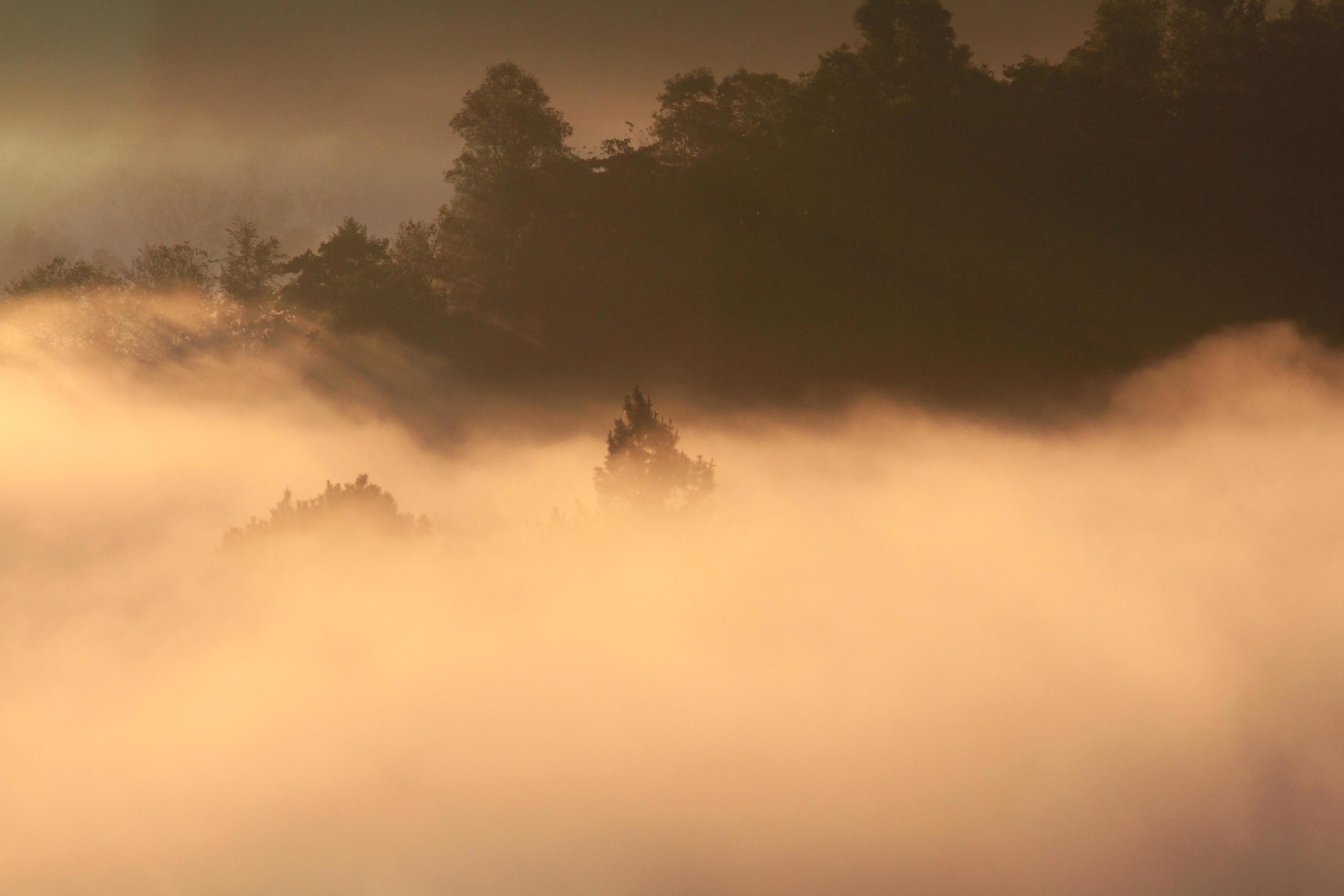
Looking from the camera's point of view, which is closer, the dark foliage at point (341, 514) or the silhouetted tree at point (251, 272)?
the dark foliage at point (341, 514)

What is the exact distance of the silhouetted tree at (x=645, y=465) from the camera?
49656 mm

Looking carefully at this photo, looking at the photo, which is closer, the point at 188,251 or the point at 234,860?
the point at 188,251

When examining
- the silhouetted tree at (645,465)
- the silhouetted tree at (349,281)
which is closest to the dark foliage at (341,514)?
the silhouetted tree at (349,281)

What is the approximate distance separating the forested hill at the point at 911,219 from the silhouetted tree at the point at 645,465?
753 inches

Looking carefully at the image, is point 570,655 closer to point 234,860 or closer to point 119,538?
point 119,538

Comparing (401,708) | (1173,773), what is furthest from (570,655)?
(1173,773)

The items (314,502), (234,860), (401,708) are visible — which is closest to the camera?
(314,502)

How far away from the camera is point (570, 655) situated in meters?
104

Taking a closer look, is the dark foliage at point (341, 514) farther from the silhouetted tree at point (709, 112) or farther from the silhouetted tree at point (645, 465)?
the silhouetted tree at point (709, 112)

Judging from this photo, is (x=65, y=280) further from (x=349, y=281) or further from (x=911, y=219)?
(x=911, y=219)

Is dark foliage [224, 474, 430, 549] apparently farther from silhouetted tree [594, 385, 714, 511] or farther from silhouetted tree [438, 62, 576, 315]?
silhouetted tree [594, 385, 714, 511]

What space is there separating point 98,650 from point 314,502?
80.6 meters

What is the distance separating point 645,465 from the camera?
163 ft

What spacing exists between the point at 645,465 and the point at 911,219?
29320mm
